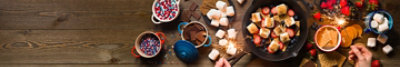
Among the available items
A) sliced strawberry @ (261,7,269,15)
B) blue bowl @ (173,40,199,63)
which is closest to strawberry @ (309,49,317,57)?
sliced strawberry @ (261,7,269,15)

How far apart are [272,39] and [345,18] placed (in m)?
0.49

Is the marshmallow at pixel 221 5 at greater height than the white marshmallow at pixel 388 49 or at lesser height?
greater

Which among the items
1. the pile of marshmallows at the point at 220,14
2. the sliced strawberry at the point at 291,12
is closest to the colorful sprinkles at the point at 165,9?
the pile of marshmallows at the point at 220,14

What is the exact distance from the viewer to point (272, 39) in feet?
6.08

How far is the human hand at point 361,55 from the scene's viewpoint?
171 centimetres

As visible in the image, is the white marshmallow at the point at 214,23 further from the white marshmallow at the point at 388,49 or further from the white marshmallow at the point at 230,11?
the white marshmallow at the point at 388,49

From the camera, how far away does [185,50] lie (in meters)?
1.82

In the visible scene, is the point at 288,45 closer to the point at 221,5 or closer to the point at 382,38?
the point at 221,5

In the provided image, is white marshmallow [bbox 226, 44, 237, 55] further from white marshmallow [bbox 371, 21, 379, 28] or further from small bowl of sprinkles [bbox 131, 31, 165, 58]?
white marshmallow [bbox 371, 21, 379, 28]

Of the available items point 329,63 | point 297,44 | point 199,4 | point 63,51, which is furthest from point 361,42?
point 63,51

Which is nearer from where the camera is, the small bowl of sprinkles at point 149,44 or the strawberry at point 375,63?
the strawberry at point 375,63

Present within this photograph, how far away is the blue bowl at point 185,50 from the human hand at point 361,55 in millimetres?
980

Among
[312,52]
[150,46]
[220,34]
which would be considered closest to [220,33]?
[220,34]

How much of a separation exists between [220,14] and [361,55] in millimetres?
892
